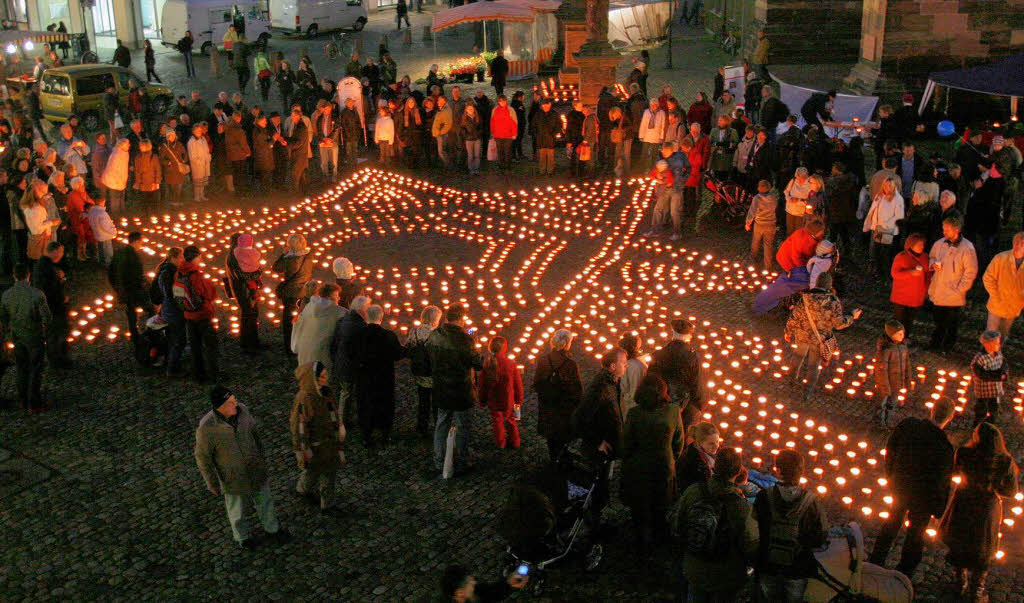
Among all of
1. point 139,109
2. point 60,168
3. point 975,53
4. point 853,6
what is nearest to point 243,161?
point 60,168

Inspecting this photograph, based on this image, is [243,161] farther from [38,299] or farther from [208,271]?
[38,299]

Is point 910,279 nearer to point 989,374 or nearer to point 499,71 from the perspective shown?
point 989,374

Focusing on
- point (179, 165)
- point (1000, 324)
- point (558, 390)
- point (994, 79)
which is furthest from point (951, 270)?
point (179, 165)

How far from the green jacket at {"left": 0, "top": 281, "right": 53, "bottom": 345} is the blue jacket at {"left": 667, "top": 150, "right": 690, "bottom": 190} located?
8.05m

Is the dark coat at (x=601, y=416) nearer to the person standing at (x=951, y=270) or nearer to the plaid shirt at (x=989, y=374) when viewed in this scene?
the plaid shirt at (x=989, y=374)

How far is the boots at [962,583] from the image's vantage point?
7.41 metres

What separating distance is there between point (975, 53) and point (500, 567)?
19.1m

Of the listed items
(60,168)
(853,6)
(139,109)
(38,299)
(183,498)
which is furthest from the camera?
(853,6)

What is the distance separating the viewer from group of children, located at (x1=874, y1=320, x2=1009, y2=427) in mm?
9305

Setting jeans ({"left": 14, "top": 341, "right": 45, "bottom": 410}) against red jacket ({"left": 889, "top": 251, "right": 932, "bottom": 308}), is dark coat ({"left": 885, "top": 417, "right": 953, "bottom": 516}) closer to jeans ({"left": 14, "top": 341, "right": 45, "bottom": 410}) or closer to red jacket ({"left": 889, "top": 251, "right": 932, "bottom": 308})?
red jacket ({"left": 889, "top": 251, "right": 932, "bottom": 308})

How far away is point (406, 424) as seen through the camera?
33.1 feet

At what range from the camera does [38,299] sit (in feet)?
33.8

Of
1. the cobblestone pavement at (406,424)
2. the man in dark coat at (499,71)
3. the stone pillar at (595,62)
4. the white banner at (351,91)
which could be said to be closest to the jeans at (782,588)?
the cobblestone pavement at (406,424)

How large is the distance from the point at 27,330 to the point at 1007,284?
9.45m
